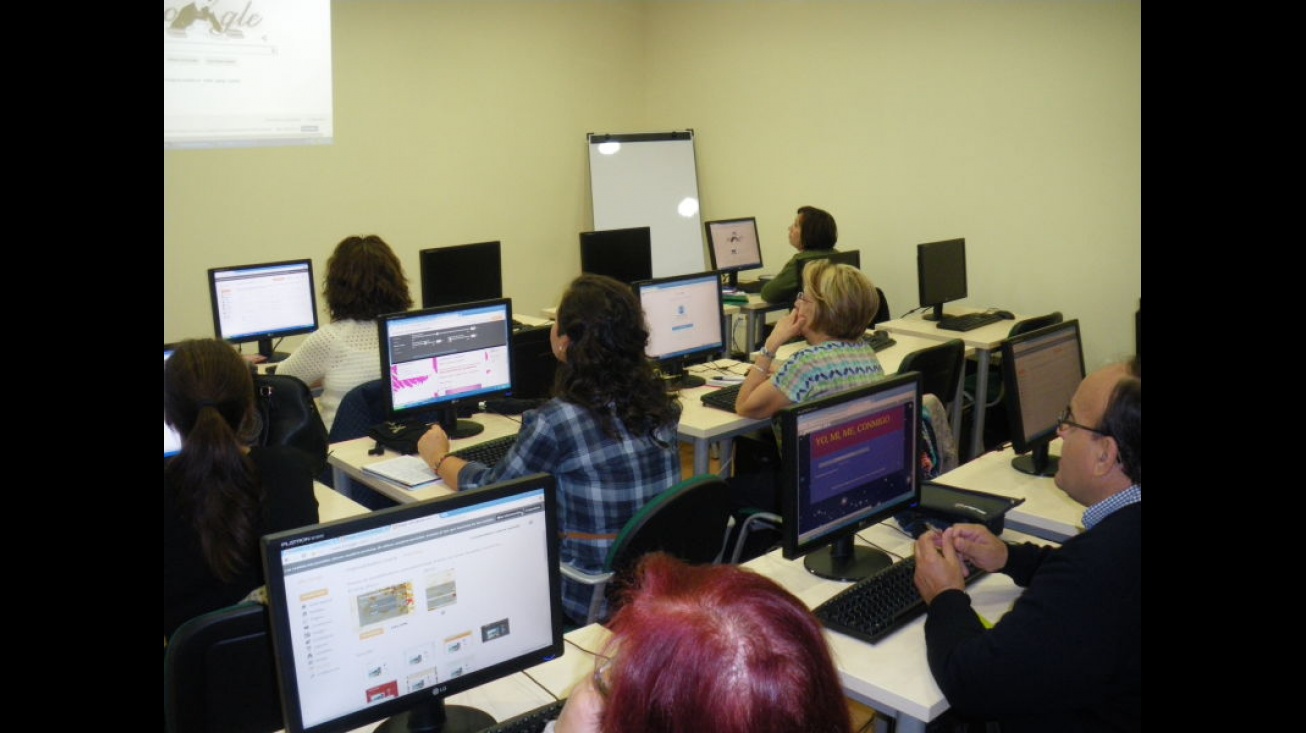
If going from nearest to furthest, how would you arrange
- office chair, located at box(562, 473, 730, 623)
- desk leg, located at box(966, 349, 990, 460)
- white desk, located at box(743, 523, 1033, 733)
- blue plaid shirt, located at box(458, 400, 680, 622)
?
white desk, located at box(743, 523, 1033, 733) < office chair, located at box(562, 473, 730, 623) < blue plaid shirt, located at box(458, 400, 680, 622) < desk leg, located at box(966, 349, 990, 460)

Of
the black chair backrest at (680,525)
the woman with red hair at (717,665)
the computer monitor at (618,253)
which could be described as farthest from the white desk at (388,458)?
the computer monitor at (618,253)

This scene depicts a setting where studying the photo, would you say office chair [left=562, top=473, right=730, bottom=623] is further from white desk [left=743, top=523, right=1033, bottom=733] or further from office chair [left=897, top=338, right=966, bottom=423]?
office chair [left=897, top=338, right=966, bottom=423]

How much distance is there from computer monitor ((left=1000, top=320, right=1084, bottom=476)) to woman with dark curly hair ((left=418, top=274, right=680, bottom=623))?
3.31 feet

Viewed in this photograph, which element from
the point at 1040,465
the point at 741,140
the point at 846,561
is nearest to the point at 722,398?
the point at 1040,465

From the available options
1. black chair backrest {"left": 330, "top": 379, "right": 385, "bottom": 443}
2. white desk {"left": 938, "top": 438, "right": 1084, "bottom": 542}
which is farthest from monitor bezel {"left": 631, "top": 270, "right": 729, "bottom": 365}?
white desk {"left": 938, "top": 438, "right": 1084, "bottom": 542}

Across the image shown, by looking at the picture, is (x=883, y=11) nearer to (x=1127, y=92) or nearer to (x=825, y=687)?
(x=1127, y=92)

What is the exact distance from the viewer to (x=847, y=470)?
2.20 m

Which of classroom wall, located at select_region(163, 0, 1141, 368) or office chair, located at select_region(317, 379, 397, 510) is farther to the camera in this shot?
classroom wall, located at select_region(163, 0, 1141, 368)

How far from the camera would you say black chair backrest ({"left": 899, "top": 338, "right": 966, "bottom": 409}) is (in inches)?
153

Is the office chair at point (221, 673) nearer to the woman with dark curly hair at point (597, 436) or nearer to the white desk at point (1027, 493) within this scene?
the woman with dark curly hair at point (597, 436)

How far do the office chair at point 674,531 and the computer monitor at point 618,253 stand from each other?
3674 mm

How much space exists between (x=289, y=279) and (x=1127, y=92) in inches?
175

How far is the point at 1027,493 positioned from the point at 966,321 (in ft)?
9.62
